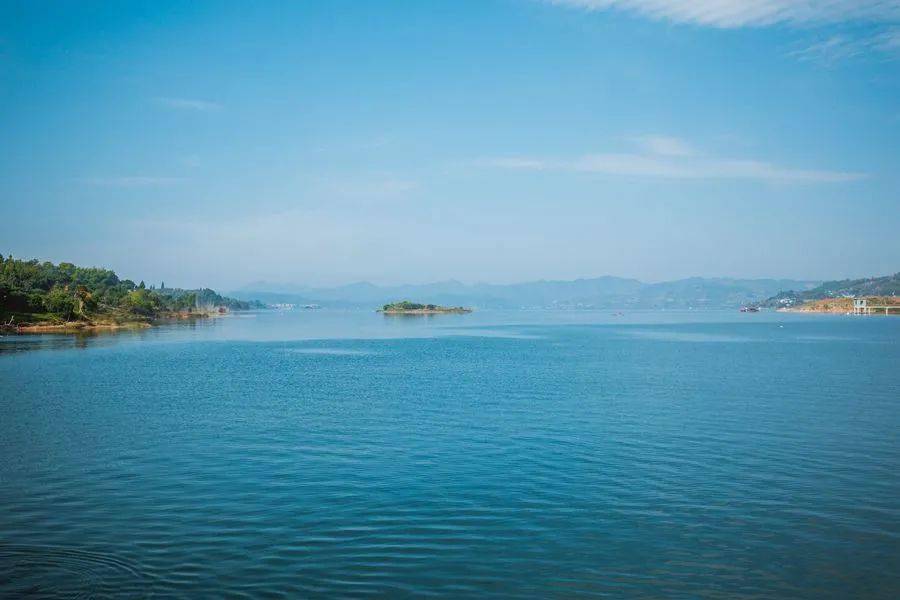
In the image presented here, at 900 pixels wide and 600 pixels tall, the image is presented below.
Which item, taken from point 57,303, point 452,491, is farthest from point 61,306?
point 452,491

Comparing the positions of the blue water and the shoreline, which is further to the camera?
the shoreline

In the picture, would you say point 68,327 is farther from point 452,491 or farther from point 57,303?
point 452,491

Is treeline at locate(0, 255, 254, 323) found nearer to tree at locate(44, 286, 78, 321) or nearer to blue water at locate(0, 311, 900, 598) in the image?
tree at locate(44, 286, 78, 321)

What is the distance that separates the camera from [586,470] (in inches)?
790

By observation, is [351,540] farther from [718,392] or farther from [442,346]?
[442,346]

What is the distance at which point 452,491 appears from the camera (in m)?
17.9

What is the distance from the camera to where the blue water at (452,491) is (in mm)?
12523

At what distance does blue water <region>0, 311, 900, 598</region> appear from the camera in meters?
12.5

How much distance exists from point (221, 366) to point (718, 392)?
124ft

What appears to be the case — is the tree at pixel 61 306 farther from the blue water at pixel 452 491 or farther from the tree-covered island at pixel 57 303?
the blue water at pixel 452 491

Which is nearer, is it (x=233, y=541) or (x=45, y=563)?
(x=45, y=563)

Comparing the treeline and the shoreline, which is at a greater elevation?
the treeline

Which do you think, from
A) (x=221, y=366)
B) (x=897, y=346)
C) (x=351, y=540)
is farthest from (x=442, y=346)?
(x=351, y=540)

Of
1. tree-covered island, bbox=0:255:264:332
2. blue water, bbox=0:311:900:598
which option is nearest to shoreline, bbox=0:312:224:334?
tree-covered island, bbox=0:255:264:332
